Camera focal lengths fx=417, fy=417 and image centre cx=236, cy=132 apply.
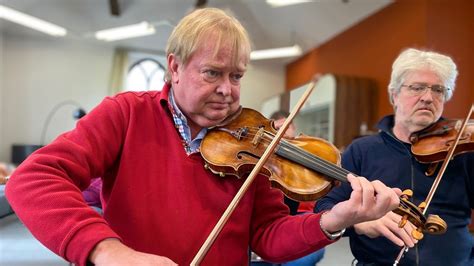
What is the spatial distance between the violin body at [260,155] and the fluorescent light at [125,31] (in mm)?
5705

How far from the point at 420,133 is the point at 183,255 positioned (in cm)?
92

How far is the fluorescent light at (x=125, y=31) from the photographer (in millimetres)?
6504

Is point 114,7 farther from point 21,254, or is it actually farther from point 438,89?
point 438,89

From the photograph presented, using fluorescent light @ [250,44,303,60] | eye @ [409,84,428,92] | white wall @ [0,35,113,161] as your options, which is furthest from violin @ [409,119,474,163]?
white wall @ [0,35,113,161]

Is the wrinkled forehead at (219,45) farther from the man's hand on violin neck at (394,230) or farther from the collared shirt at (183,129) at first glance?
the man's hand on violin neck at (394,230)

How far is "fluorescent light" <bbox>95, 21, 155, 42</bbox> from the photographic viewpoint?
650 cm

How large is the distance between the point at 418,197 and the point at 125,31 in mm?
6164

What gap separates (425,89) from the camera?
1.36 meters

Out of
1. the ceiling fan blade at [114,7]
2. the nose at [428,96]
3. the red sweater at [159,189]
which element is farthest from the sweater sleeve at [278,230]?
the ceiling fan blade at [114,7]

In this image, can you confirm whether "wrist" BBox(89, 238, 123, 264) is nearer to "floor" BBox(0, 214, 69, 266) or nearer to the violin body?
the violin body

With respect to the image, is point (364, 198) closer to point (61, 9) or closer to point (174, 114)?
point (174, 114)

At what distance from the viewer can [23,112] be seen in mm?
7504

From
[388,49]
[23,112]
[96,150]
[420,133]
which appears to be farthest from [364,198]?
[23,112]

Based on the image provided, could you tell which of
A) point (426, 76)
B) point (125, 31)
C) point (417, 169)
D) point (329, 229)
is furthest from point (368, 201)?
point (125, 31)
